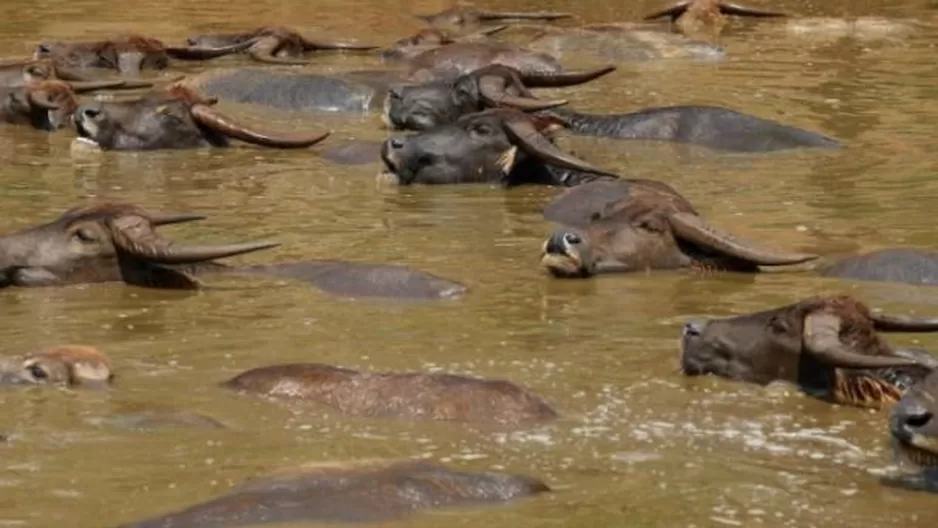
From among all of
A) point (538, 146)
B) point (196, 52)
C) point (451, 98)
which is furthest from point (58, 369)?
point (196, 52)

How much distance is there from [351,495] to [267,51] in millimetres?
13714

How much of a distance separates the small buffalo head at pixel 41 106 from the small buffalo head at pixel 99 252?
5.54 m

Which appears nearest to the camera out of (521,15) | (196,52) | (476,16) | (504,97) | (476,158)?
(476,158)

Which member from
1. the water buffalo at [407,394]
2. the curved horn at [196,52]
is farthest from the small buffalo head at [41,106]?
the water buffalo at [407,394]

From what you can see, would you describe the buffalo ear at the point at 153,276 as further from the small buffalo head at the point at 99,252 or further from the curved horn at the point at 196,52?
the curved horn at the point at 196,52

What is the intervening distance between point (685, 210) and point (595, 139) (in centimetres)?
424

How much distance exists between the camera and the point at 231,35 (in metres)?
21.1

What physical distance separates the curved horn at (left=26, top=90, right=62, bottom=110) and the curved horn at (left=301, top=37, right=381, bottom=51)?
461 centimetres

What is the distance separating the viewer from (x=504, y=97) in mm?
16078

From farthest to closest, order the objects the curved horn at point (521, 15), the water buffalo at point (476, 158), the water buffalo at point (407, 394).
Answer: the curved horn at point (521, 15)
the water buffalo at point (476, 158)
the water buffalo at point (407, 394)

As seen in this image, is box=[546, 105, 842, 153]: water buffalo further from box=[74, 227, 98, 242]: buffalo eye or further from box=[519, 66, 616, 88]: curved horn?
box=[74, 227, 98, 242]: buffalo eye

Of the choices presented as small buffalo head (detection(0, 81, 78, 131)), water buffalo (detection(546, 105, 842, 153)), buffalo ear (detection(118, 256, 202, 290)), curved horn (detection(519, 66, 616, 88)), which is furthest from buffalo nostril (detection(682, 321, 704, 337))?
small buffalo head (detection(0, 81, 78, 131))

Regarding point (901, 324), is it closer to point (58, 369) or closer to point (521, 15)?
point (58, 369)

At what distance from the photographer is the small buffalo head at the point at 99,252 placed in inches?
435
